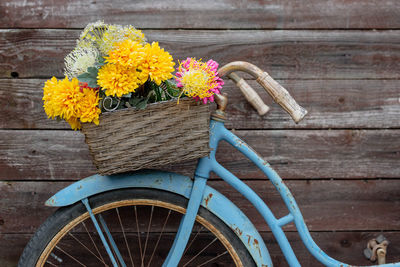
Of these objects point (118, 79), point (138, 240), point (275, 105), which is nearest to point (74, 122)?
point (118, 79)

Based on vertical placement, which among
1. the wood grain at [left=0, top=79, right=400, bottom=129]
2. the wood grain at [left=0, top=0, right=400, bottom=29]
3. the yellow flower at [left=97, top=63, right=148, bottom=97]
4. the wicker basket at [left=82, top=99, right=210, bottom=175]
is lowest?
the wicker basket at [left=82, top=99, right=210, bottom=175]

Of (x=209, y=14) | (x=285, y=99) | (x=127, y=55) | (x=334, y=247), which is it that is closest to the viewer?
(x=127, y=55)

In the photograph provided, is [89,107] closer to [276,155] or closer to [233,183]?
[233,183]

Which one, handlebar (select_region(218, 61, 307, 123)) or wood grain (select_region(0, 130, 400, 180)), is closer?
handlebar (select_region(218, 61, 307, 123))

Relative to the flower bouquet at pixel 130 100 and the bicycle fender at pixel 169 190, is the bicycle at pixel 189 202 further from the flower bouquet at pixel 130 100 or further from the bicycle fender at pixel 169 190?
the flower bouquet at pixel 130 100

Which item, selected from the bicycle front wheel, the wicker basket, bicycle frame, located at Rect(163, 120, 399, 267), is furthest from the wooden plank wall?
the wicker basket

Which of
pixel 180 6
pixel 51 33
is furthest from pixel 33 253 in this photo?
pixel 180 6

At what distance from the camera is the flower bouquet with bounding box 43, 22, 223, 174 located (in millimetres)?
890

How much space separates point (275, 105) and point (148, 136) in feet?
2.18

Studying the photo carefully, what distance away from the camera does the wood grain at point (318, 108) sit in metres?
1.39

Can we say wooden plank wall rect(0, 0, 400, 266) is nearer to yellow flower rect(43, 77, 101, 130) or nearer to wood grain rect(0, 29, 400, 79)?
wood grain rect(0, 29, 400, 79)

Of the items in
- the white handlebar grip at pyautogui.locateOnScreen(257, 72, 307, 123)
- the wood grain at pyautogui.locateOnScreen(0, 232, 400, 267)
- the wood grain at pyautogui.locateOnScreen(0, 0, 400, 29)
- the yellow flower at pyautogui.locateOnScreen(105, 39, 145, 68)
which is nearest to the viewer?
the yellow flower at pyautogui.locateOnScreen(105, 39, 145, 68)

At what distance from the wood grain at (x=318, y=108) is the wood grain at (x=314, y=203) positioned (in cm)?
25

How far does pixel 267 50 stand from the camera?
139 centimetres
